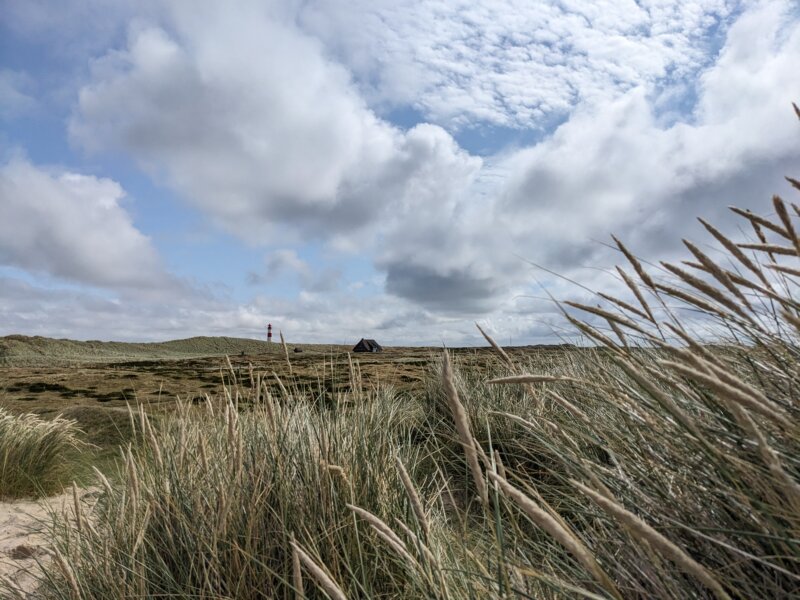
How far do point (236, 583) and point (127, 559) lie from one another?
0.78m

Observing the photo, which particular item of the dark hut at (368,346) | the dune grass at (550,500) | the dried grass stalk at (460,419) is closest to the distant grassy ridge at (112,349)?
the dark hut at (368,346)

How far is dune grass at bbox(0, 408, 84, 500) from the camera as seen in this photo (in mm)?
6504

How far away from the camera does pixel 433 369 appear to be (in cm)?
911

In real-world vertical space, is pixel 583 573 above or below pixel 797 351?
below

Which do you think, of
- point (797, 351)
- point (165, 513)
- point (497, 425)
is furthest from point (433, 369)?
point (797, 351)

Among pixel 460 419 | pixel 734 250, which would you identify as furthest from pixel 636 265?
pixel 460 419

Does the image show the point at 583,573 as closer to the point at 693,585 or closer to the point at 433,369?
the point at 693,585

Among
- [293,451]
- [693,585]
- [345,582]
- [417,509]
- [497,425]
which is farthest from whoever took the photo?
[497,425]

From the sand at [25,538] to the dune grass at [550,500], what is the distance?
95 centimetres

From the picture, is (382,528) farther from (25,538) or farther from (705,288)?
(25,538)

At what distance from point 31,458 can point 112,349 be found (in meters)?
36.9

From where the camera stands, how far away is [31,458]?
6.68 m

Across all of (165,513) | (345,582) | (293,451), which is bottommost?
(345,582)

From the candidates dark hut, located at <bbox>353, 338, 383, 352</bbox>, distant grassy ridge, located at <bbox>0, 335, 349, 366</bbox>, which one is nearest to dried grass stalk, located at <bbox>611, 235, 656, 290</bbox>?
distant grassy ridge, located at <bbox>0, 335, 349, 366</bbox>
